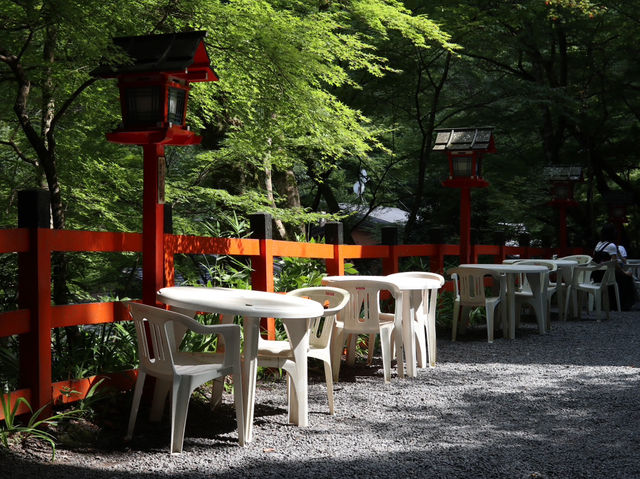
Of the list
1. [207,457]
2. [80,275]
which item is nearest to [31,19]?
[80,275]

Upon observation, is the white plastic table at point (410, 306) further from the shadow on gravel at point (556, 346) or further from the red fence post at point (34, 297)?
the red fence post at point (34, 297)

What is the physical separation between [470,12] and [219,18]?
8.92 m

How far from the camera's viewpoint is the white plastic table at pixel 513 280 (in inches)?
301

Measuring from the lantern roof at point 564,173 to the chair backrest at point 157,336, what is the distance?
11.8 meters

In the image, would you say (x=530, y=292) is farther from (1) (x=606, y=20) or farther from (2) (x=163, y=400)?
(1) (x=606, y=20)

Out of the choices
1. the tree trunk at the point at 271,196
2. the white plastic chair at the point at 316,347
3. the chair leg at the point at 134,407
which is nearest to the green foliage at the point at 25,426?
the chair leg at the point at 134,407

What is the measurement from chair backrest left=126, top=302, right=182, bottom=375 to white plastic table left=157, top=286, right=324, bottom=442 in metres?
0.14

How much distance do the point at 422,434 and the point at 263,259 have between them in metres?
1.96

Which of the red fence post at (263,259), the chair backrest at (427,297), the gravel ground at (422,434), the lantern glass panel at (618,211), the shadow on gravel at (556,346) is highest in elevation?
the lantern glass panel at (618,211)

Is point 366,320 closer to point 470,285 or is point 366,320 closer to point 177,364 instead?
point 177,364

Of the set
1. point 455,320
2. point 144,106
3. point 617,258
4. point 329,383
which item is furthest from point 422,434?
point 617,258

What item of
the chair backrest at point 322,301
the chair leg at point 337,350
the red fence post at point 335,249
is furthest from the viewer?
the red fence post at point 335,249

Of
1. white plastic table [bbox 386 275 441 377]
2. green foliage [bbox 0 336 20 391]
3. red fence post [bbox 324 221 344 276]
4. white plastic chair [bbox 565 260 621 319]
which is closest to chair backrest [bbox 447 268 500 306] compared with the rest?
red fence post [bbox 324 221 344 276]

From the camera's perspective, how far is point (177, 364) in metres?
3.74
